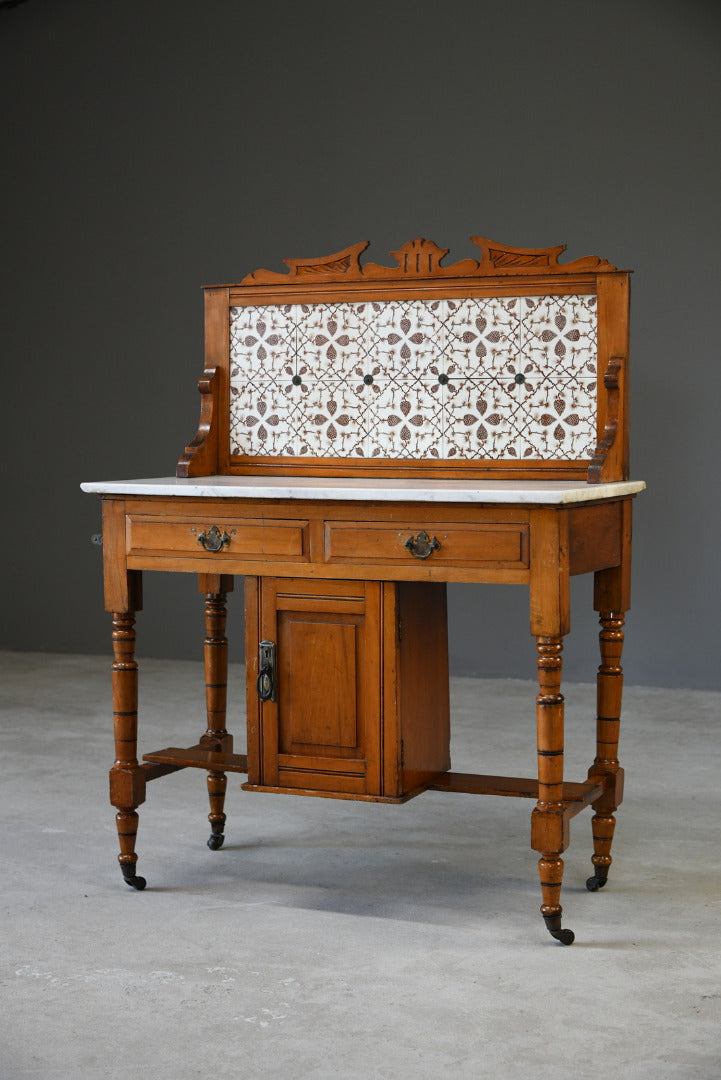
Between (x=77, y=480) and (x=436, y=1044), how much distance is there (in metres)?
5.75

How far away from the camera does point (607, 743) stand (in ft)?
12.5

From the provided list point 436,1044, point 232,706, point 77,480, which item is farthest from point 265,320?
point 77,480

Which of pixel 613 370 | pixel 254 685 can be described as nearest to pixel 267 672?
pixel 254 685

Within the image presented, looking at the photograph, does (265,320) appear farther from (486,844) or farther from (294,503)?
(486,844)

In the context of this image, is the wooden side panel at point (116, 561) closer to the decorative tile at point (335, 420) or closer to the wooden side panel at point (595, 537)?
the decorative tile at point (335, 420)

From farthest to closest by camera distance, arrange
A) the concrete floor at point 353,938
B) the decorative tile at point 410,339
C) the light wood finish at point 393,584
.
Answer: the decorative tile at point 410,339 → the light wood finish at point 393,584 → the concrete floor at point 353,938

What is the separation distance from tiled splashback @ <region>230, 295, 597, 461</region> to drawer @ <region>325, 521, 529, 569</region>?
0.59m

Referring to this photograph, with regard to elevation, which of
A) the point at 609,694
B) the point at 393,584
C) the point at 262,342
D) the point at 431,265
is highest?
the point at 431,265

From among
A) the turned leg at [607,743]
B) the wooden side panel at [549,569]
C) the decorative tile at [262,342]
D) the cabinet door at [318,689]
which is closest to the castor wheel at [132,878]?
the cabinet door at [318,689]

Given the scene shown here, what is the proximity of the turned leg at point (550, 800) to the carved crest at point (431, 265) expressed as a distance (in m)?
1.09

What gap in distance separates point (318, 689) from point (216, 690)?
0.76m

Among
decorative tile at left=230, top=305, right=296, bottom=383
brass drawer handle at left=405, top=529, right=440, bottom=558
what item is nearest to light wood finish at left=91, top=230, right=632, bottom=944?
brass drawer handle at left=405, top=529, right=440, bottom=558

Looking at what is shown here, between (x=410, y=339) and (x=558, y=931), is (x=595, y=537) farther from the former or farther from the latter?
(x=558, y=931)

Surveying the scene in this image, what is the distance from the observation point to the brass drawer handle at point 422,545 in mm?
3311
